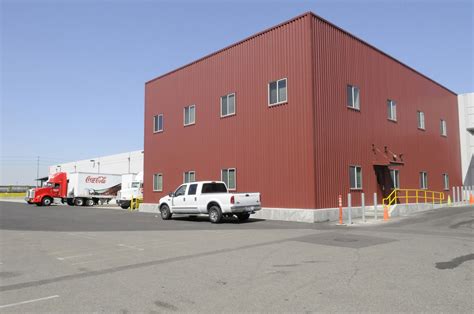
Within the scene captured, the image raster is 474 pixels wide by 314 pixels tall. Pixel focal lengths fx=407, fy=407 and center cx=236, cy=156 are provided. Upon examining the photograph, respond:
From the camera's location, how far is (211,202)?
19.7 meters

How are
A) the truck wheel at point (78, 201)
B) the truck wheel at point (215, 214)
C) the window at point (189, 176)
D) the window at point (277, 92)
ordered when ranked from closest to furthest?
the truck wheel at point (215, 214) → the window at point (277, 92) → the window at point (189, 176) → the truck wheel at point (78, 201)

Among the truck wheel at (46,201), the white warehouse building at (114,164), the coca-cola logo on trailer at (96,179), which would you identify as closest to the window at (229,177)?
the coca-cola logo on trailer at (96,179)

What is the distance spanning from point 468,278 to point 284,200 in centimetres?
1392

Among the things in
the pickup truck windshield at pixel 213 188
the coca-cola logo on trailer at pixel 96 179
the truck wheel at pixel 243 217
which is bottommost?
the truck wheel at pixel 243 217

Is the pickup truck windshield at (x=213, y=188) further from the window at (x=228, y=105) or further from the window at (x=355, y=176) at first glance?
the window at (x=355, y=176)

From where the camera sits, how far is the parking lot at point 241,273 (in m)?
5.94

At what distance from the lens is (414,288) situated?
6.63m

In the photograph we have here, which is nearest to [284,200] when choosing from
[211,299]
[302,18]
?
[302,18]

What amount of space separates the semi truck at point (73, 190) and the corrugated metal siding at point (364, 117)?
32.9m

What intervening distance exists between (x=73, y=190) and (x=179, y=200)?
28820mm

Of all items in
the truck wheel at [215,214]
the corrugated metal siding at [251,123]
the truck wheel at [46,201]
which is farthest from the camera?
the truck wheel at [46,201]

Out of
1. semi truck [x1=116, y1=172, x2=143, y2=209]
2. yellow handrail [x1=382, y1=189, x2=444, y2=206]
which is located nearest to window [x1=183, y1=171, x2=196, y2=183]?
semi truck [x1=116, y1=172, x2=143, y2=209]

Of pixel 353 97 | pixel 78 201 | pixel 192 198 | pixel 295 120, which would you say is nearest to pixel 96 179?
pixel 78 201

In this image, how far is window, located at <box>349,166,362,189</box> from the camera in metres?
22.5
